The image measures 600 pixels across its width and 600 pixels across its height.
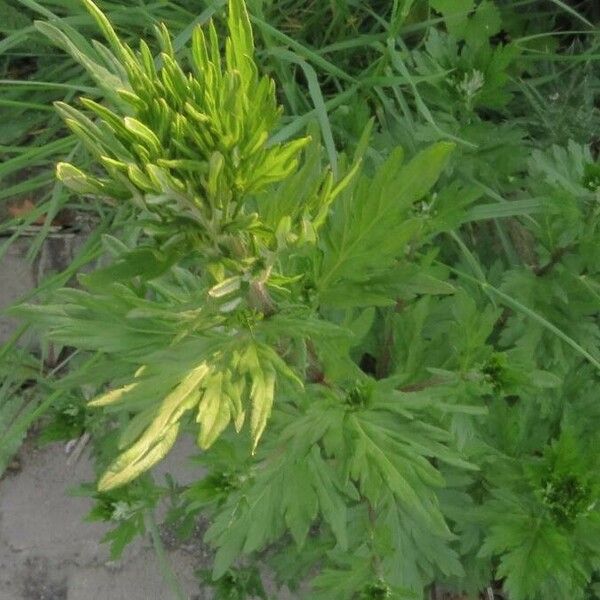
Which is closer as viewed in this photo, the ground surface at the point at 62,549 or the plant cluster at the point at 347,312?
the plant cluster at the point at 347,312

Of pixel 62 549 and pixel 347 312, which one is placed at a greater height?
pixel 347 312

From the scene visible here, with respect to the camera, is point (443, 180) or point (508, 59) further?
point (443, 180)

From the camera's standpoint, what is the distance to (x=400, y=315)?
1.79 m

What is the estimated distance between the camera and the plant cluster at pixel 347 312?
99 centimetres

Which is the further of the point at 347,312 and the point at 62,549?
the point at 62,549

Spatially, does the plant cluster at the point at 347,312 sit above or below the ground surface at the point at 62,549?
above

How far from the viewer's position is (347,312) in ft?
5.24

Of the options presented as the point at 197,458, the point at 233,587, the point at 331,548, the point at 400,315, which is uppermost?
the point at 400,315

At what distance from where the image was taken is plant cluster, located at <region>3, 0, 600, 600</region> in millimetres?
986

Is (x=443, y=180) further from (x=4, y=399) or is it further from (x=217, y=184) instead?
(x=4, y=399)

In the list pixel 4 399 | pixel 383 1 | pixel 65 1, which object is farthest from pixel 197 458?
pixel 383 1

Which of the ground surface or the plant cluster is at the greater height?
the plant cluster

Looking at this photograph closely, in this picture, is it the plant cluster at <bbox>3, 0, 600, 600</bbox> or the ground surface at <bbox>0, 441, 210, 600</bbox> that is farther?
the ground surface at <bbox>0, 441, 210, 600</bbox>

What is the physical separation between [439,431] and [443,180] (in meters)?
0.74
